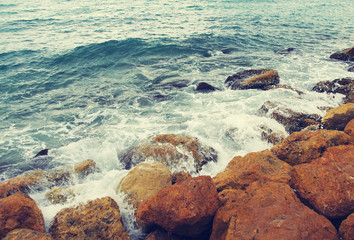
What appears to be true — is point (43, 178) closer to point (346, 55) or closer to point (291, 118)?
point (291, 118)

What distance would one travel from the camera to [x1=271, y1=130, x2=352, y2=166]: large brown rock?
160 inches

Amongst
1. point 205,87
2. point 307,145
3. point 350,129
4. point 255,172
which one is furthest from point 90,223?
point 205,87

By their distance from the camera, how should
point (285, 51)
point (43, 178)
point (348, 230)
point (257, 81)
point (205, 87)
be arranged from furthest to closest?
point (285, 51), point (205, 87), point (257, 81), point (43, 178), point (348, 230)

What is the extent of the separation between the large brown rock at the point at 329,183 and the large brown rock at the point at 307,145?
1.01 ft

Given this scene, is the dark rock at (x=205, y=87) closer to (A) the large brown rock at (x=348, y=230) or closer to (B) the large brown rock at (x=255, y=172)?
(B) the large brown rock at (x=255, y=172)

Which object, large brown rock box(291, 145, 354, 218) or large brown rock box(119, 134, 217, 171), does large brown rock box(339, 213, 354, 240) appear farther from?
large brown rock box(119, 134, 217, 171)

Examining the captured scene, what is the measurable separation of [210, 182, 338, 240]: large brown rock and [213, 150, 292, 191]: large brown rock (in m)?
0.37

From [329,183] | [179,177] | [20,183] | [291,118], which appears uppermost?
[329,183]

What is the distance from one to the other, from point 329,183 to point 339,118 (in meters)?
2.78

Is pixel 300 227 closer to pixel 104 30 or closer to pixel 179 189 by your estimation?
pixel 179 189

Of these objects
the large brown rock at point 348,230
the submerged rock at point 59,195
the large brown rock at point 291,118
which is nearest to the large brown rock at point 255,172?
the large brown rock at point 348,230

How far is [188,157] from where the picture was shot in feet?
17.4

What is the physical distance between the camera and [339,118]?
16.9 feet

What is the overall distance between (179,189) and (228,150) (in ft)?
9.87
